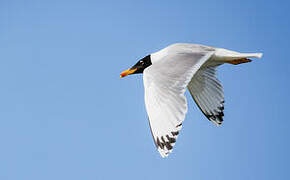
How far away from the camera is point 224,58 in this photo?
16.8 ft

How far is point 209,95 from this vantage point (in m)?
5.64

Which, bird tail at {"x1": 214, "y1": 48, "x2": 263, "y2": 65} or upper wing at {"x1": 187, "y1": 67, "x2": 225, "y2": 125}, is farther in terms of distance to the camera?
upper wing at {"x1": 187, "y1": 67, "x2": 225, "y2": 125}

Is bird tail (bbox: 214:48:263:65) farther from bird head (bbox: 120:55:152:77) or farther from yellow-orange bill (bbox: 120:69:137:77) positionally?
yellow-orange bill (bbox: 120:69:137:77)

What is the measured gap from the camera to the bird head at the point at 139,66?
18.1 feet

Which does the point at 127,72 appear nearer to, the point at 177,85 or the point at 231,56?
the point at 231,56

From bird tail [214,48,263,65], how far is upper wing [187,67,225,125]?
0.47m

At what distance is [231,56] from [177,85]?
140 cm

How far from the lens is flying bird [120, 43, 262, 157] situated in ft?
12.3

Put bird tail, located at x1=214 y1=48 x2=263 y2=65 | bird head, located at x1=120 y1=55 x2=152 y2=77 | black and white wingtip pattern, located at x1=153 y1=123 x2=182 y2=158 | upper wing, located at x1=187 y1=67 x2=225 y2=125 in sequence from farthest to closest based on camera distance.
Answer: upper wing, located at x1=187 y1=67 x2=225 y2=125
bird head, located at x1=120 y1=55 x2=152 y2=77
bird tail, located at x1=214 y1=48 x2=263 y2=65
black and white wingtip pattern, located at x1=153 y1=123 x2=182 y2=158

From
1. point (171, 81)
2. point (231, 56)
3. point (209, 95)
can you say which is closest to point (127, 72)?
point (209, 95)

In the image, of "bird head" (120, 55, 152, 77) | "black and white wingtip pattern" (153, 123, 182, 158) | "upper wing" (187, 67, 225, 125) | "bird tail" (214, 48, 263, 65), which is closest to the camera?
"black and white wingtip pattern" (153, 123, 182, 158)

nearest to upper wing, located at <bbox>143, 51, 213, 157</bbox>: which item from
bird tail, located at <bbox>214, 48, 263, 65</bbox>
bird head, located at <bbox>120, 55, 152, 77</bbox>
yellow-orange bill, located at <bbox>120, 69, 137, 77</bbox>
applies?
bird tail, located at <bbox>214, 48, 263, 65</bbox>

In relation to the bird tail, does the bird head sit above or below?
below

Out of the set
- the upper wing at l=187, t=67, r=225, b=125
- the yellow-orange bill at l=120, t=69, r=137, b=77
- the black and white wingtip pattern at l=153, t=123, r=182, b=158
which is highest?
the black and white wingtip pattern at l=153, t=123, r=182, b=158
